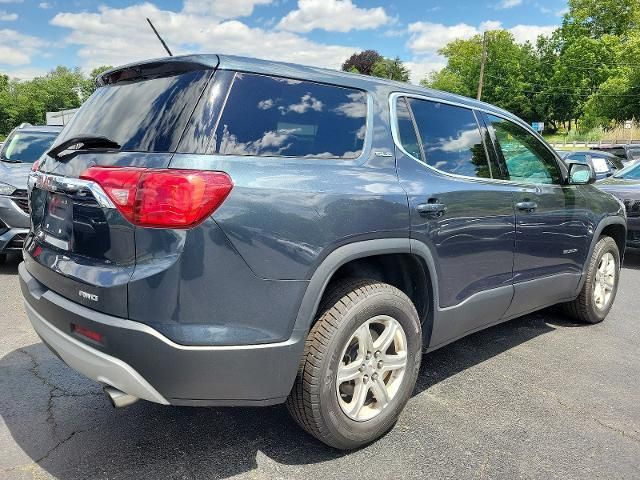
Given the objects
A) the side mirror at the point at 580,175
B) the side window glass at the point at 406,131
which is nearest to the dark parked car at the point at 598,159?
the side mirror at the point at 580,175

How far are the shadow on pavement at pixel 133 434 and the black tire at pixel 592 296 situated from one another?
6.07 ft

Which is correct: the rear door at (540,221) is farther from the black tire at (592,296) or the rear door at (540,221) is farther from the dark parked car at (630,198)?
the dark parked car at (630,198)

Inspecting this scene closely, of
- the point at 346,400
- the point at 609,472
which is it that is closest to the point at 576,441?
the point at 609,472

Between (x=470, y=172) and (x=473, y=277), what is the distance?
64 cm

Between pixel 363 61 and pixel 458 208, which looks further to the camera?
pixel 363 61

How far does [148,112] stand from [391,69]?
260ft

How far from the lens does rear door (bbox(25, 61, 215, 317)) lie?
2.16 metres

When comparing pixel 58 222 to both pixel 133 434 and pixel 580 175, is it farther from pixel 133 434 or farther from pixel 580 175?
pixel 580 175

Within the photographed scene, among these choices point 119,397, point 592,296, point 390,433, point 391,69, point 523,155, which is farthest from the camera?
point 391,69

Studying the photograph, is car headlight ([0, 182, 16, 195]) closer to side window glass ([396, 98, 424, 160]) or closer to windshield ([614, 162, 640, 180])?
side window glass ([396, 98, 424, 160])

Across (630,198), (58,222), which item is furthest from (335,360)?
(630,198)

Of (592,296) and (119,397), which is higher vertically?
(119,397)

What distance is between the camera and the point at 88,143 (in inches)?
97.2

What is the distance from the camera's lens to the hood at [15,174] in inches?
244
